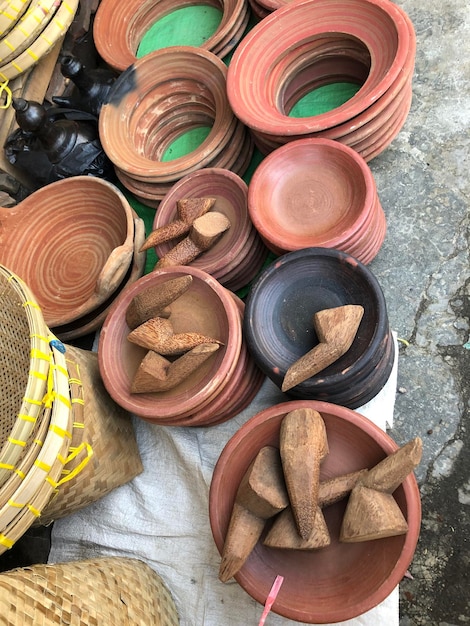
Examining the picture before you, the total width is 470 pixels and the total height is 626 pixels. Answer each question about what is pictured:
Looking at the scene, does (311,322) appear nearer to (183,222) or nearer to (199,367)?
(199,367)

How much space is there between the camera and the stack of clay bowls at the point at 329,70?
7.07 feet

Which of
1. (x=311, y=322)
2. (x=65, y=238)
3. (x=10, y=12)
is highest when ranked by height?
(x=10, y=12)

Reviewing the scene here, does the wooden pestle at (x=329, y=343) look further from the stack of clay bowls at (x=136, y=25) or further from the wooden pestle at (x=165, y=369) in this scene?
the stack of clay bowls at (x=136, y=25)

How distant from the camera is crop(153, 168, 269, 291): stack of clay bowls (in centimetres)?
225

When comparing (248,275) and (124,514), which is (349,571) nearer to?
(124,514)

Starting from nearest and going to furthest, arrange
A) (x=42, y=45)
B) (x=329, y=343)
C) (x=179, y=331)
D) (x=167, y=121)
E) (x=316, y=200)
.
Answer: (x=329, y=343) < (x=179, y=331) < (x=316, y=200) < (x=42, y=45) < (x=167, y=121)

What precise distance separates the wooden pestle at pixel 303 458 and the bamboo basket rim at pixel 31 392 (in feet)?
2.65

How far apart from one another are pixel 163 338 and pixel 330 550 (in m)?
0.97

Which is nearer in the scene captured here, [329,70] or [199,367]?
[199,367]

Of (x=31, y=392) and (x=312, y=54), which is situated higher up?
(x=31, y=392)

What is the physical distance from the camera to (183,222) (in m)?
2.29

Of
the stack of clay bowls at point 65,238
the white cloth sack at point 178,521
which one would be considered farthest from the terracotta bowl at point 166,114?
the white cloth sack at point 178,521

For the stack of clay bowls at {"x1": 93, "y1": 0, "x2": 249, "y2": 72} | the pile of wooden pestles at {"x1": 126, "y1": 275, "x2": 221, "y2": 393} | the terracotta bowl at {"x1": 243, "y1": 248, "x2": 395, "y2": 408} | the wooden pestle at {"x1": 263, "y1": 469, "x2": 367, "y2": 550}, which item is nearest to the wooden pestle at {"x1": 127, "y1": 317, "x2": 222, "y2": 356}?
the pile of wooden pestles at {"x1": 126, "y1": 275, "x2": 221, "y2": 393}

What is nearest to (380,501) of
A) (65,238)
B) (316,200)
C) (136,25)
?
(316,200)
